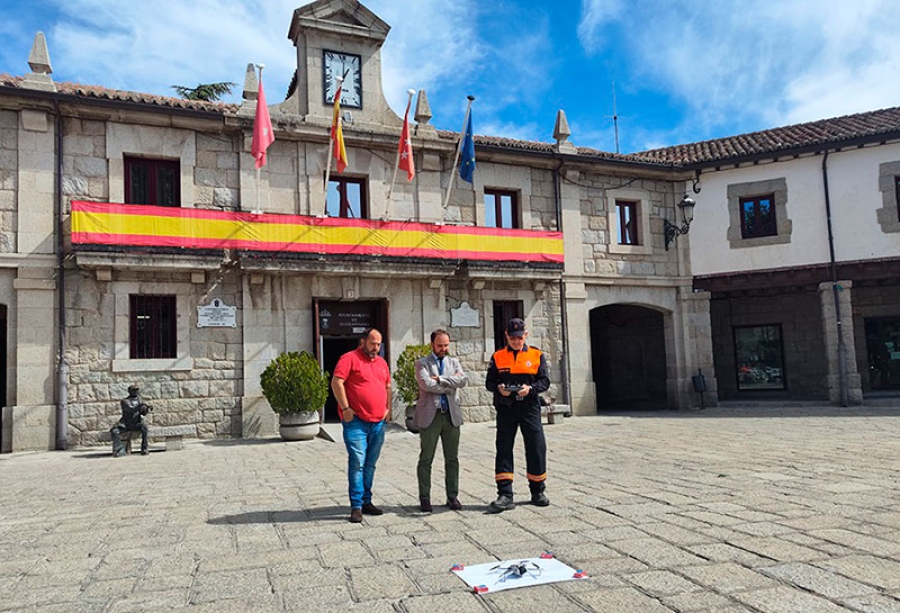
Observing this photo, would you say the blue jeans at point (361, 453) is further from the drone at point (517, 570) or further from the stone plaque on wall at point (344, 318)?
the stone plaque on wall at point (344, 318)

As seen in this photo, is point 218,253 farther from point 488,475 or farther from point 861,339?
point 861,339

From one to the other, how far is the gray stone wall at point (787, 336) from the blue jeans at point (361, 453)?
16.5 meters

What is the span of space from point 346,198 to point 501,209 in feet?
12.6

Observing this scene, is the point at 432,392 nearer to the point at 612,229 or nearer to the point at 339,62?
the point at 339,62

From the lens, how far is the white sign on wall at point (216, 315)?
12920 millimetres

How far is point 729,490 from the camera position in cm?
622

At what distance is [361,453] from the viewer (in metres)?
5.71

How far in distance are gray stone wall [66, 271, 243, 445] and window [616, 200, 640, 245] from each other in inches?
388

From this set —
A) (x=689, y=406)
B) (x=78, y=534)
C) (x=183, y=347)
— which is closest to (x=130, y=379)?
(x=183, y=347)

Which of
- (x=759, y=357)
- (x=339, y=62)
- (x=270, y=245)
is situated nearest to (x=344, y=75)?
(x=339, y=62)

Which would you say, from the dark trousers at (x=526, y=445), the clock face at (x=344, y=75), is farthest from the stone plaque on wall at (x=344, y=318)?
the dark trousers at (x=526, y=445)

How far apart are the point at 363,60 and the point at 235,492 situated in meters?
10.7

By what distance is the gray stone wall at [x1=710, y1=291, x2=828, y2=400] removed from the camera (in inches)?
750

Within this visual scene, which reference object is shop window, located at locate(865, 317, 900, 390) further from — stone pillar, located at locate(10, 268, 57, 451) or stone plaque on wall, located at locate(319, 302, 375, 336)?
stone pillar, located at locate(10, 268, 57, 451)
